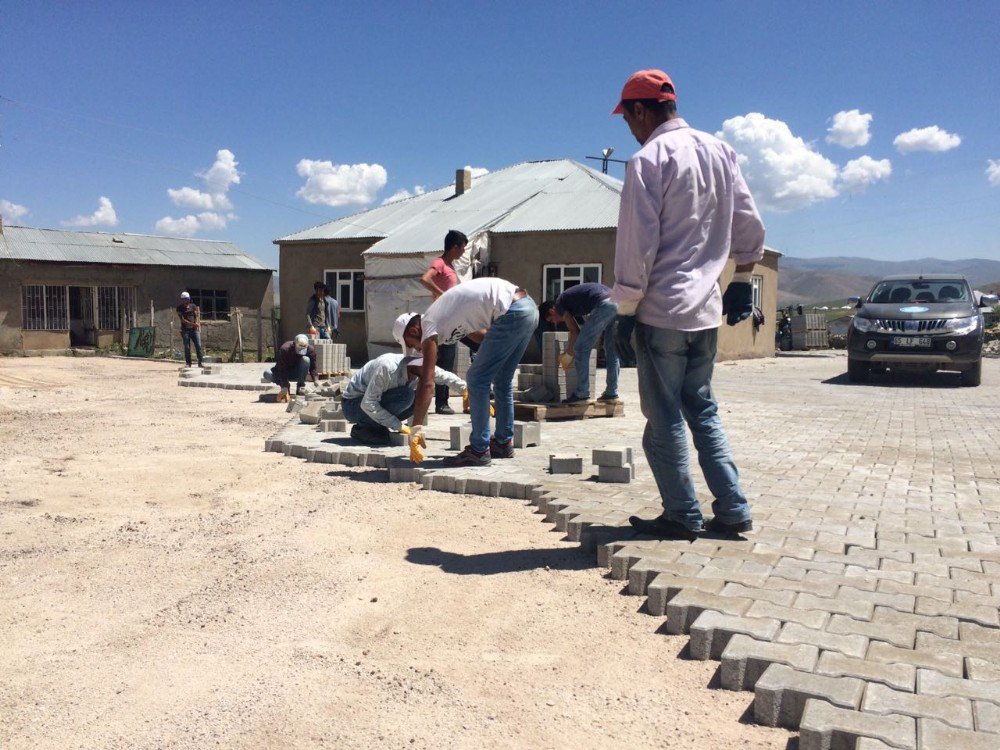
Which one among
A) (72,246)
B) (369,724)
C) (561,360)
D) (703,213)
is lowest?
(369,724)

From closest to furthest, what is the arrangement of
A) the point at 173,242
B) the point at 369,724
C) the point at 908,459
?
the point at 369,724
the point at 908,459
the point at 173,242

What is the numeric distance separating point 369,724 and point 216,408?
8.19 m

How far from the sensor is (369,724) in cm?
230

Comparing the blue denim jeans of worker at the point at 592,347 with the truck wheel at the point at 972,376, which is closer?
the blue denim jeans of worker at the point at 592,347

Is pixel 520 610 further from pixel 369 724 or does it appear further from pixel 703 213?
pixel 703 213

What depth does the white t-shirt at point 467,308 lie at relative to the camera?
521 centimetres

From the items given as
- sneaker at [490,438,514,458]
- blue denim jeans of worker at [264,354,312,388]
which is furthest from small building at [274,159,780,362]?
sneaker at [490,438,514,458]

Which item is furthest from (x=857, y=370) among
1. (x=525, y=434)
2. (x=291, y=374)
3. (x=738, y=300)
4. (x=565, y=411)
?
(x=738, y=300)

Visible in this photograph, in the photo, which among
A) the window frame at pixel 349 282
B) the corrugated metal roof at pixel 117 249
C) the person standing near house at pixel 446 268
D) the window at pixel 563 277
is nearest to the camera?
the person standing near house at pixel 446 268

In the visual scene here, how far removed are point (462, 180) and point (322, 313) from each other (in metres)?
10.2

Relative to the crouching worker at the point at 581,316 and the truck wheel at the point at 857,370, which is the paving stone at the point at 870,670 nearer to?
the crouching worker at the point at 581,316

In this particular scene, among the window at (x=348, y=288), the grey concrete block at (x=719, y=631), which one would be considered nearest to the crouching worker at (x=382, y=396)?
the grey concrete block at (x=719, y=631)

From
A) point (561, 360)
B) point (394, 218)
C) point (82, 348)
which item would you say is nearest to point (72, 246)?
point (82, 348)

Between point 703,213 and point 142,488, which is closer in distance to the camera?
point 703,213
